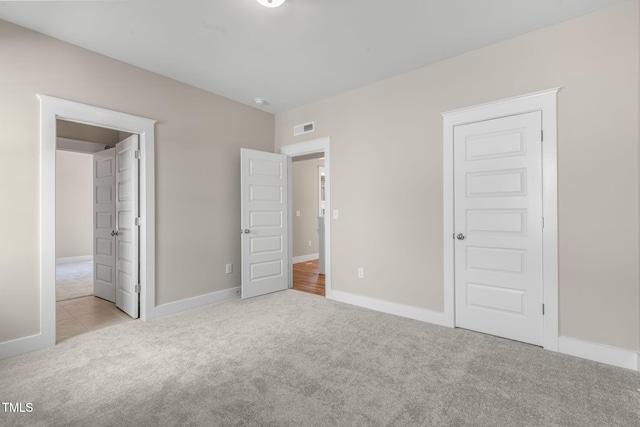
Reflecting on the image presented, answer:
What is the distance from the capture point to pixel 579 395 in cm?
200

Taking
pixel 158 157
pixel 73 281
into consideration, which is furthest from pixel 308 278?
pixel 73 281

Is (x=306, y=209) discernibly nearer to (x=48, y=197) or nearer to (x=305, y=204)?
(x=305, y=204)

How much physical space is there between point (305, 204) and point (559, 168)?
536 cm

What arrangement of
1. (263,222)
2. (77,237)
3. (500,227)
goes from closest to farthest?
(500,227) → (263,222) → (77,237)

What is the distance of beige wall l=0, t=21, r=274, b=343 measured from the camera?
261cm

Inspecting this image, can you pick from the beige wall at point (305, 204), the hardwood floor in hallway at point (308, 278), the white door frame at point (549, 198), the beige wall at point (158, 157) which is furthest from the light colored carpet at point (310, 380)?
the beige wall at point (305, 204)

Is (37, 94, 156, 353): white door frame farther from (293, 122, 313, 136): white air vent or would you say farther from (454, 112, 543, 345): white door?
(454, 112, 543, 345): white door

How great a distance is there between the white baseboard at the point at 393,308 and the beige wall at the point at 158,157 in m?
1.53

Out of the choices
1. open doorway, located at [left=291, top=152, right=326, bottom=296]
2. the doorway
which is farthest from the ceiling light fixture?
open doorway, located at [left=291, top=152, right=326, bottom=296]

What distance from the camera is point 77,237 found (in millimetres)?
8070

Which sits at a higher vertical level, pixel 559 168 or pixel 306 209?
pixel 559 168

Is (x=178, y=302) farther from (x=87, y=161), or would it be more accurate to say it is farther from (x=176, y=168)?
(x=87, y=161)

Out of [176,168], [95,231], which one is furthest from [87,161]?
[176,168]

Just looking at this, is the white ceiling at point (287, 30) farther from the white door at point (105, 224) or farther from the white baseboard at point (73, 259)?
the white baseboard at point (73, 259)
